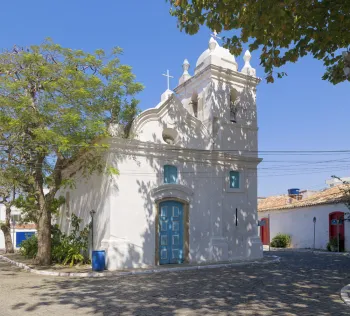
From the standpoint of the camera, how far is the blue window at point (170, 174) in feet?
49.4

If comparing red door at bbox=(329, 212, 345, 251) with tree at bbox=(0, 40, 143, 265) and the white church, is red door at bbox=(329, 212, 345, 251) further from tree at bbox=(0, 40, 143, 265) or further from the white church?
tree at bbox=(0, 40, 143, 265)

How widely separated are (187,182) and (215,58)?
573cm

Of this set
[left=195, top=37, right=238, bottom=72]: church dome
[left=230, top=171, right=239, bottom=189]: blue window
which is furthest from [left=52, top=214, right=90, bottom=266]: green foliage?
[left=195, top=37, right=238, bottom=72]: church dome

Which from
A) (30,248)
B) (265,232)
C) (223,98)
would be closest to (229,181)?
(223,98)

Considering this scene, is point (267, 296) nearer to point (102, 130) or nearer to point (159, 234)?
point (159, 234)

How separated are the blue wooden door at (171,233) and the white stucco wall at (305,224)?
1243cm

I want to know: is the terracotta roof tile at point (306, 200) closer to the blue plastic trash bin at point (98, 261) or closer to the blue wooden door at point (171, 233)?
the blue wooden door at point (171, 233)

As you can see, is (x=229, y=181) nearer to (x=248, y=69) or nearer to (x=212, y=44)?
(x=248, y=69)

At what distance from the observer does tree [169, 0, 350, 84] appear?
739 centimetres

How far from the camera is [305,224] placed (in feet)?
86.7

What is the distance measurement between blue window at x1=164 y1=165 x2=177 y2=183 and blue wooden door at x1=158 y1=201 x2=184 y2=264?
86 cm

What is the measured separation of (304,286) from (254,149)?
8319 millimetres

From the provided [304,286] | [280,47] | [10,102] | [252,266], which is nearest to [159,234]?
[252,266]

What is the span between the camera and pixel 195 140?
630 inches
